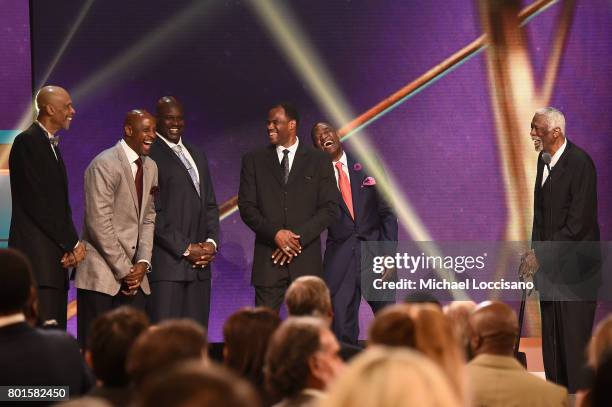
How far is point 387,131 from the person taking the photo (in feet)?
26.7

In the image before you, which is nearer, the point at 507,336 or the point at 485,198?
the point at 507,336

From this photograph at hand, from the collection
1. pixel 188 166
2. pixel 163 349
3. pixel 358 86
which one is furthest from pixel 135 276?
pixel 163 349

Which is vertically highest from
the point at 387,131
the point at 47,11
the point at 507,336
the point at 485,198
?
the point at 47,11

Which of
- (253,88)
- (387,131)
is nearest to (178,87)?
(253,88)

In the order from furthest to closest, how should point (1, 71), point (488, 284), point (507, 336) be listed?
point (1, 71) < point (488, 284) < point (507, 336)

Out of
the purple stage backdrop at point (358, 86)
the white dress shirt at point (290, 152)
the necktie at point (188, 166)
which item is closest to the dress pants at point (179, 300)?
the necktie at point (188, 166)

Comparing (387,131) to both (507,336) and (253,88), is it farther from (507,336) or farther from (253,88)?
(507,336)

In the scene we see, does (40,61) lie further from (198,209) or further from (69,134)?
(198,209)

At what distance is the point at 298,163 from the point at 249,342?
3.17m

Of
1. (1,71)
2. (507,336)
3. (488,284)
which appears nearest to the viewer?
(507,336)

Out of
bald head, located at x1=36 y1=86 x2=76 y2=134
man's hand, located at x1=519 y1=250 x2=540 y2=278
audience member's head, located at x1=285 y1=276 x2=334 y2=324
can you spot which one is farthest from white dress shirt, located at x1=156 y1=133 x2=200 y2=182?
audience member's head, located at x1=285 y1=276 x2=334 y2=324

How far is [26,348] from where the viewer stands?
3.19 meters

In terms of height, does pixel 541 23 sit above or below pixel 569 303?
above

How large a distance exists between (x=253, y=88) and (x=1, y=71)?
75.0 inches
